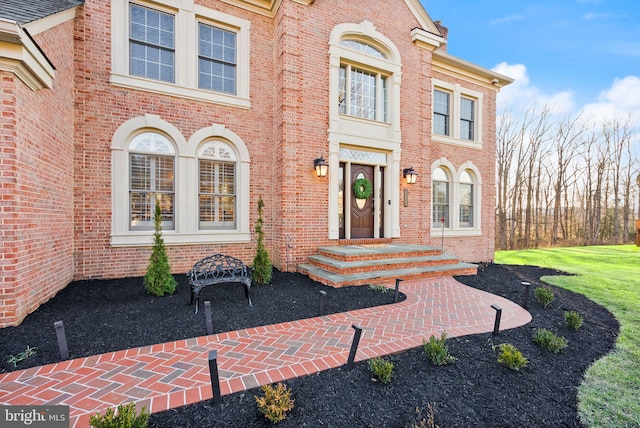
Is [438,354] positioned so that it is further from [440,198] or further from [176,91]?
[440,198]

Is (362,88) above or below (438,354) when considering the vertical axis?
above

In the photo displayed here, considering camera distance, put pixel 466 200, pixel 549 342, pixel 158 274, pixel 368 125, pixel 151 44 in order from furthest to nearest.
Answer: pixel 466 200 < pixel 368 125 < pixel 151 44 < pixel 158 274 < pixel 549 342

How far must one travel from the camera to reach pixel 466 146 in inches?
421

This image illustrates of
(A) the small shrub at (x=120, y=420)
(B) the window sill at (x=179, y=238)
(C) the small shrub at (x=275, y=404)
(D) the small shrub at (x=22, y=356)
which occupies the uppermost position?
(B) the window sill at (x=179, y=238)

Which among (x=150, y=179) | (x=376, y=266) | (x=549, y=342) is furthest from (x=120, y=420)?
(x=150, y=179)

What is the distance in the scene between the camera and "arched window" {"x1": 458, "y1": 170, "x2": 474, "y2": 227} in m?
10.9

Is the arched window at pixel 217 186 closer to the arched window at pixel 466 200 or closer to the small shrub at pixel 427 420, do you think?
the small shrub at pixel 427 420

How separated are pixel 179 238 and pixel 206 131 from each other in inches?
105

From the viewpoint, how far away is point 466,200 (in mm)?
11000

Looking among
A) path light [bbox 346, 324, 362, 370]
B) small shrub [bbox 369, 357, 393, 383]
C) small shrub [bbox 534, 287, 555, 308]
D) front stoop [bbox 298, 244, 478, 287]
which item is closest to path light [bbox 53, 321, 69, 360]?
path light [bbox 346, 324, 362, 370]

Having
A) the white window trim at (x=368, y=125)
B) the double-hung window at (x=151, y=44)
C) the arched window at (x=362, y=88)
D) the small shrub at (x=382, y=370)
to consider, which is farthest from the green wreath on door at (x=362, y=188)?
the small shrub at (x=382, y=370)

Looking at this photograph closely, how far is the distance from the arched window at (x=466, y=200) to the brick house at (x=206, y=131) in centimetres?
129

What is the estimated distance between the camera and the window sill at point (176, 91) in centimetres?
603

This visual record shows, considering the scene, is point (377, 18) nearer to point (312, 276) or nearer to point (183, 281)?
point (312, 276)
